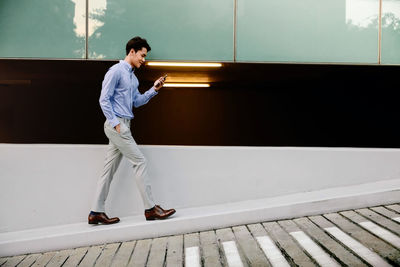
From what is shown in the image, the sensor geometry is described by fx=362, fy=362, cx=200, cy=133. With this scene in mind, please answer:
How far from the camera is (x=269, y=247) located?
321 cm

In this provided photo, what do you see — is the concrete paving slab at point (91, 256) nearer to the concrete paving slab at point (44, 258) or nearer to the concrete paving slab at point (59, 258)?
the concrete paving slab at point (59, 258)

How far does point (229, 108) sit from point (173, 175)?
1691 mm

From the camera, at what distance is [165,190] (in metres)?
4.57

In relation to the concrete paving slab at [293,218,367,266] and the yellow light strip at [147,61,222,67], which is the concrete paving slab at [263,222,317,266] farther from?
the yellow light strip at [147,61,222,67]

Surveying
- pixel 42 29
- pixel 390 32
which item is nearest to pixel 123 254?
pixel 42 29

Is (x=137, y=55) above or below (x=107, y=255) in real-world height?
above

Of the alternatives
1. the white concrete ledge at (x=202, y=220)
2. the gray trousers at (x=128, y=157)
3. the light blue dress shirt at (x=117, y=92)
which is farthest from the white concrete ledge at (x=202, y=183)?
the light blue dress shirt at (x=117, y=92)

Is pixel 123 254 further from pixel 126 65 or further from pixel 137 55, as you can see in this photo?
pixel 137 55

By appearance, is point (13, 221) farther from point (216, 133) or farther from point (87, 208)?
point (216, 133)

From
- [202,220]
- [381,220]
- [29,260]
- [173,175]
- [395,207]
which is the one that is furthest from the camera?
[173,175]

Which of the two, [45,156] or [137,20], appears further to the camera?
[137,20]

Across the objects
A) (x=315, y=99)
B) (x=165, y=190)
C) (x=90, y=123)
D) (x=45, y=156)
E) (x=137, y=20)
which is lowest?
(x=165, y=190)

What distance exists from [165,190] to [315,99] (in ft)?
9.50

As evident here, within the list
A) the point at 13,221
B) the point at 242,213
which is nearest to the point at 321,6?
the point at 242,213
